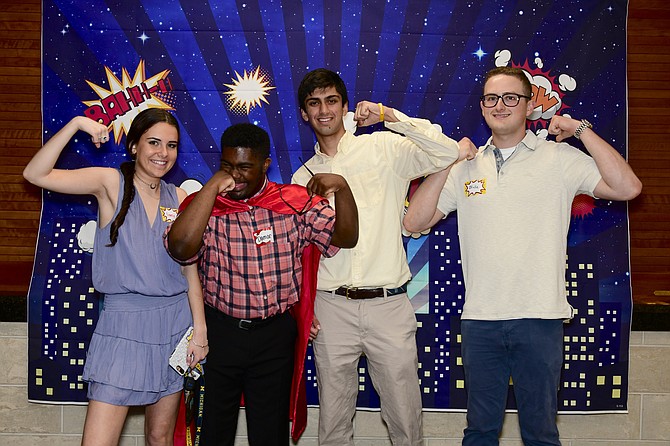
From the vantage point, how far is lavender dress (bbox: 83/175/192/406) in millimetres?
2551

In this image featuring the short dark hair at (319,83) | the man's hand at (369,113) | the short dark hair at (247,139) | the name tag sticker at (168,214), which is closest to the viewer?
the short dark hair at (247,139)

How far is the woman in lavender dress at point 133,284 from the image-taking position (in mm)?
2551

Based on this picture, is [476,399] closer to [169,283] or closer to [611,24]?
[169,283]

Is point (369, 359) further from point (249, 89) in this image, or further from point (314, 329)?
point (249, 89)

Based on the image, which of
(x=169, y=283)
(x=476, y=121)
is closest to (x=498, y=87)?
(x=476, y=121)

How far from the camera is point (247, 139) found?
255cm

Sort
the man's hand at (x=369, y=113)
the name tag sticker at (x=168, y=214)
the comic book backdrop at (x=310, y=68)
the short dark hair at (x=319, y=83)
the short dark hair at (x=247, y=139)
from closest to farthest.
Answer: the short dark hair at (x=247, y=139) → the name tag sticker at (x=168, y=214) → the man's hand at (x=369, y=113) → the short dark hair at (x=319, y=83) → the comic book backdrop at (x=310, y=68)

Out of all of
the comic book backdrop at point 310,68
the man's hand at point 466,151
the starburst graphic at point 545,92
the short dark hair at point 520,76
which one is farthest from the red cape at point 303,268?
the starburst graphic at point 545,92

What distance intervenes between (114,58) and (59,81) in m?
0.30

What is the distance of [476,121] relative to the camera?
11.3ft

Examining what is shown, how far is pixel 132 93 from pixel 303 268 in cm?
139

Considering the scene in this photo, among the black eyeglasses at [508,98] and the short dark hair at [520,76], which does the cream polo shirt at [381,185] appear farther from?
the short dark hair at [520,76]

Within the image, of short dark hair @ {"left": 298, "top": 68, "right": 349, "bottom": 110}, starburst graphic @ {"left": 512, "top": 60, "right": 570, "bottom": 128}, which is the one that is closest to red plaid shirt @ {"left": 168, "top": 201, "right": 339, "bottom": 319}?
short dark hair @ {"left": 298, "top": 68, "right": 349, "bottom": 110}

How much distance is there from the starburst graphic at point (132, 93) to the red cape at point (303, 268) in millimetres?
1015
